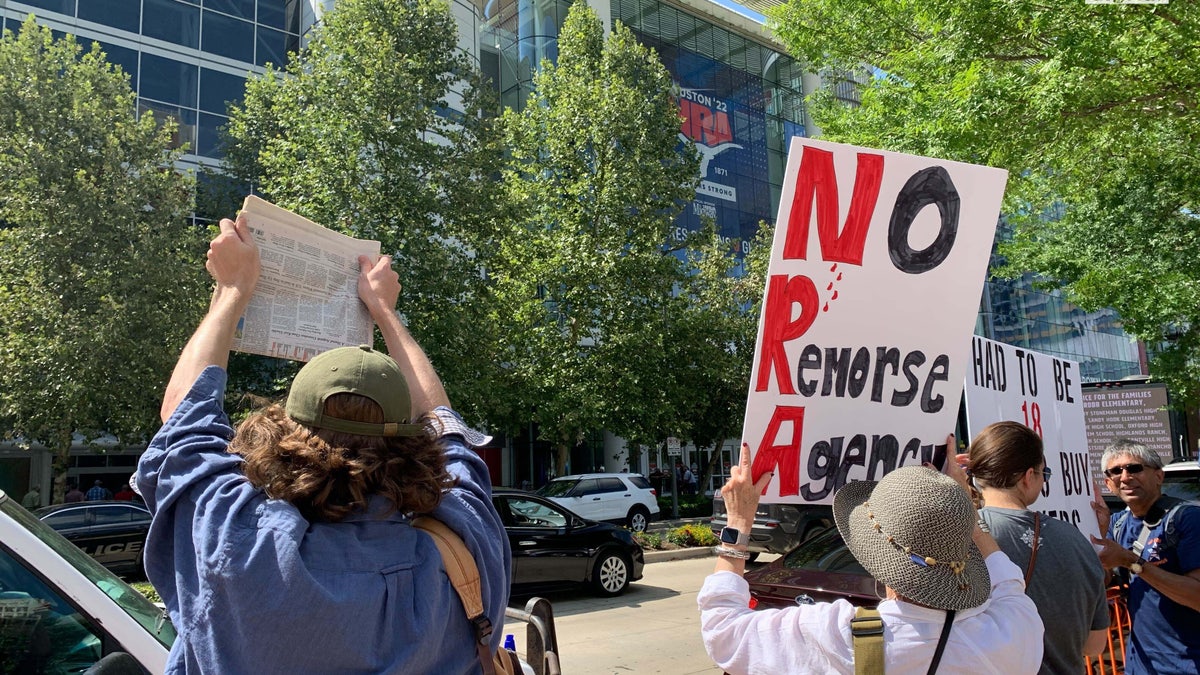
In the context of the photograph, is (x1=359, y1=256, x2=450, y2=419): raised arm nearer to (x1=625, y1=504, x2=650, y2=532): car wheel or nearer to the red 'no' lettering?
the red 'no' lettering

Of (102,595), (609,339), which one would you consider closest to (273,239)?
(102,595)

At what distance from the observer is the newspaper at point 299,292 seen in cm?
227

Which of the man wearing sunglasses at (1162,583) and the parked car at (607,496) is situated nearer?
the man wearing sunglasses at (1162,583)

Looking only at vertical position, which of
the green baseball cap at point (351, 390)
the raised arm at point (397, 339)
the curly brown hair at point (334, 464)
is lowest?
the curly brown hair at point (334, 464)

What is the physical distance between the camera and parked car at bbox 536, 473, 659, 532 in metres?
20.5

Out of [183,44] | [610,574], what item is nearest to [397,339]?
[610,574]

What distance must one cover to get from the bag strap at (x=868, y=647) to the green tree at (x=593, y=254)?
19160 millimetres

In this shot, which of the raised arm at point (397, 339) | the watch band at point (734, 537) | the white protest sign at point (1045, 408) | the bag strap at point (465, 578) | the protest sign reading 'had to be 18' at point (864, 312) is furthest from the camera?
the white protest sign at point (1045, 408)

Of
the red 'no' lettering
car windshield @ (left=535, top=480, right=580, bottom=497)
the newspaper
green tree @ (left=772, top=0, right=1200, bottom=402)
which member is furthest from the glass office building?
the red 'no' lettering

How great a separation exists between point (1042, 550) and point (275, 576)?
2503 mm

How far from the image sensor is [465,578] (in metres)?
1.56

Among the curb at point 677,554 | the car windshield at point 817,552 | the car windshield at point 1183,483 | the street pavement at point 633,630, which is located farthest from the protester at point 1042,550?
the curb at point 677,554

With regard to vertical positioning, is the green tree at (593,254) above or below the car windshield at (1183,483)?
above

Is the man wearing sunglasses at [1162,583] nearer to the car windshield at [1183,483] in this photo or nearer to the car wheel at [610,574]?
the car windshield at [1183,483]
